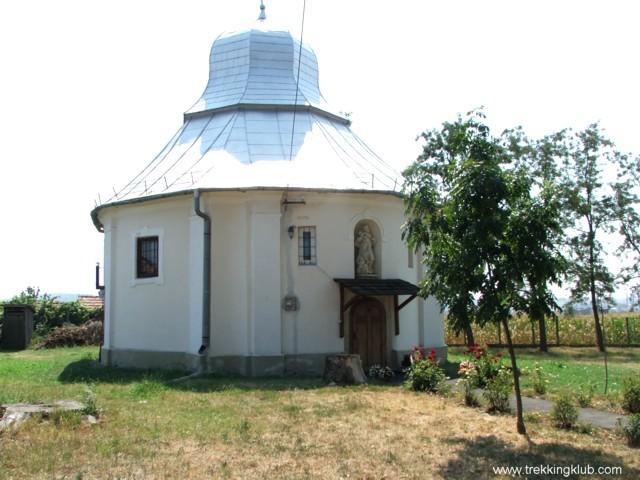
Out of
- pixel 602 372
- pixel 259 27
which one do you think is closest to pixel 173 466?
pixel 602 372

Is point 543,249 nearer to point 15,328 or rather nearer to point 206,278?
point 206,278

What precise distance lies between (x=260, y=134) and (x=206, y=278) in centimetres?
510

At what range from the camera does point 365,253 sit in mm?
17953

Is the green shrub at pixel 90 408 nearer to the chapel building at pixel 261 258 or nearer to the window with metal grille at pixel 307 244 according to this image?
the chapel building at pixel 261 258

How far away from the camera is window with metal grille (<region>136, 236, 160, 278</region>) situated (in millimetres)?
18672

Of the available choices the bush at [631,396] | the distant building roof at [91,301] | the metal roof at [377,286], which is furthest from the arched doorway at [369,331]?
the distant building roof at [91,301]

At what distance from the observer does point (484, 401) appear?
1180cm

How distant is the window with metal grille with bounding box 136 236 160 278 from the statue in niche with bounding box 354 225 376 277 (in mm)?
5879

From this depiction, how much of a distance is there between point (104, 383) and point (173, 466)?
8.10m

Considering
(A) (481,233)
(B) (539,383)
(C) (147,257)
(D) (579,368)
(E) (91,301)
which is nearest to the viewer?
(A) (481,233)

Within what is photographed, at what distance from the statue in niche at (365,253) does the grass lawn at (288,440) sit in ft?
16.9

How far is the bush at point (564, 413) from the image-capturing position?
977 cm

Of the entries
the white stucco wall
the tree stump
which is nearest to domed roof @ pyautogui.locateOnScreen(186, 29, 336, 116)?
the white stucco wall

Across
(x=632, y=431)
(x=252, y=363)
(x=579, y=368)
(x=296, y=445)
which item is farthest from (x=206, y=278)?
(x=579, y=368)
